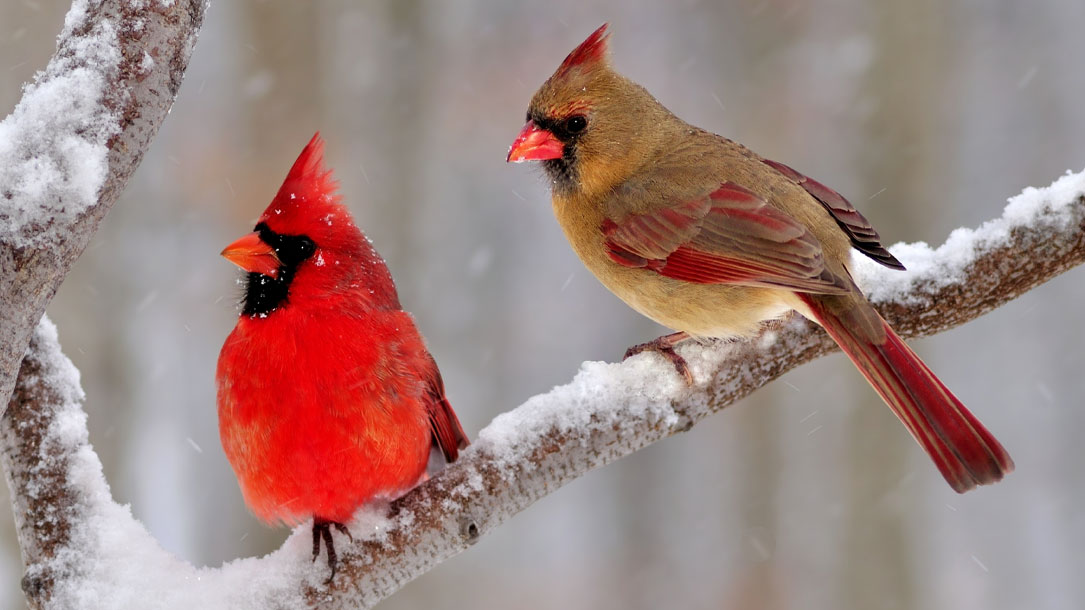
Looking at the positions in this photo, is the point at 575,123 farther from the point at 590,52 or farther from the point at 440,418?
the point at 440,418

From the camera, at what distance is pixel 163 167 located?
4.60 m

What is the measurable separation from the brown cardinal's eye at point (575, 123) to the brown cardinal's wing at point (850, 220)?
0.42 m

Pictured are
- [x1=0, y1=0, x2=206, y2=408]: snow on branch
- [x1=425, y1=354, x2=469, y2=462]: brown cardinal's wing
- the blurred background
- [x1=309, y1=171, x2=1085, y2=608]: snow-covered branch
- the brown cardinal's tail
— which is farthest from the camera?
the blurred background

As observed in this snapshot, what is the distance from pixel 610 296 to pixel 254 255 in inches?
214

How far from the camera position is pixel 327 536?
1.67 meters

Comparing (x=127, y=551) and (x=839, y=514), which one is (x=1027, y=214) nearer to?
(x=127, y=551)

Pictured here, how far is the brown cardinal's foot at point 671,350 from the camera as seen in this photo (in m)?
1.81

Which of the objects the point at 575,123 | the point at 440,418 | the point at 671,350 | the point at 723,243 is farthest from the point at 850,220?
the point at 440,418

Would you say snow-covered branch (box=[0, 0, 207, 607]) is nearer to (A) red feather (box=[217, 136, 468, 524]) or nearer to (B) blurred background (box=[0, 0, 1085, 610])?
(A) red feather (box=[217, 136, 468, 524])

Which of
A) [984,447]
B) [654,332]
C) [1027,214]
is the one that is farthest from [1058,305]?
[984,447]

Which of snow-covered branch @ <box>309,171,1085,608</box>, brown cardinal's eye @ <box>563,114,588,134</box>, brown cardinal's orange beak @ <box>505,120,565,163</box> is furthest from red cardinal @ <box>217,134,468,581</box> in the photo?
brown cardinal's eye @ <box>563,114,588,134</box>

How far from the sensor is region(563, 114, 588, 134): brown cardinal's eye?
1.89 meters

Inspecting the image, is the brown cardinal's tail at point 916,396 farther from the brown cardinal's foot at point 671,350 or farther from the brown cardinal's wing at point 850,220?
the brown cardinal's foot at point 671,350

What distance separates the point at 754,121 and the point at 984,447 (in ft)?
13.5
